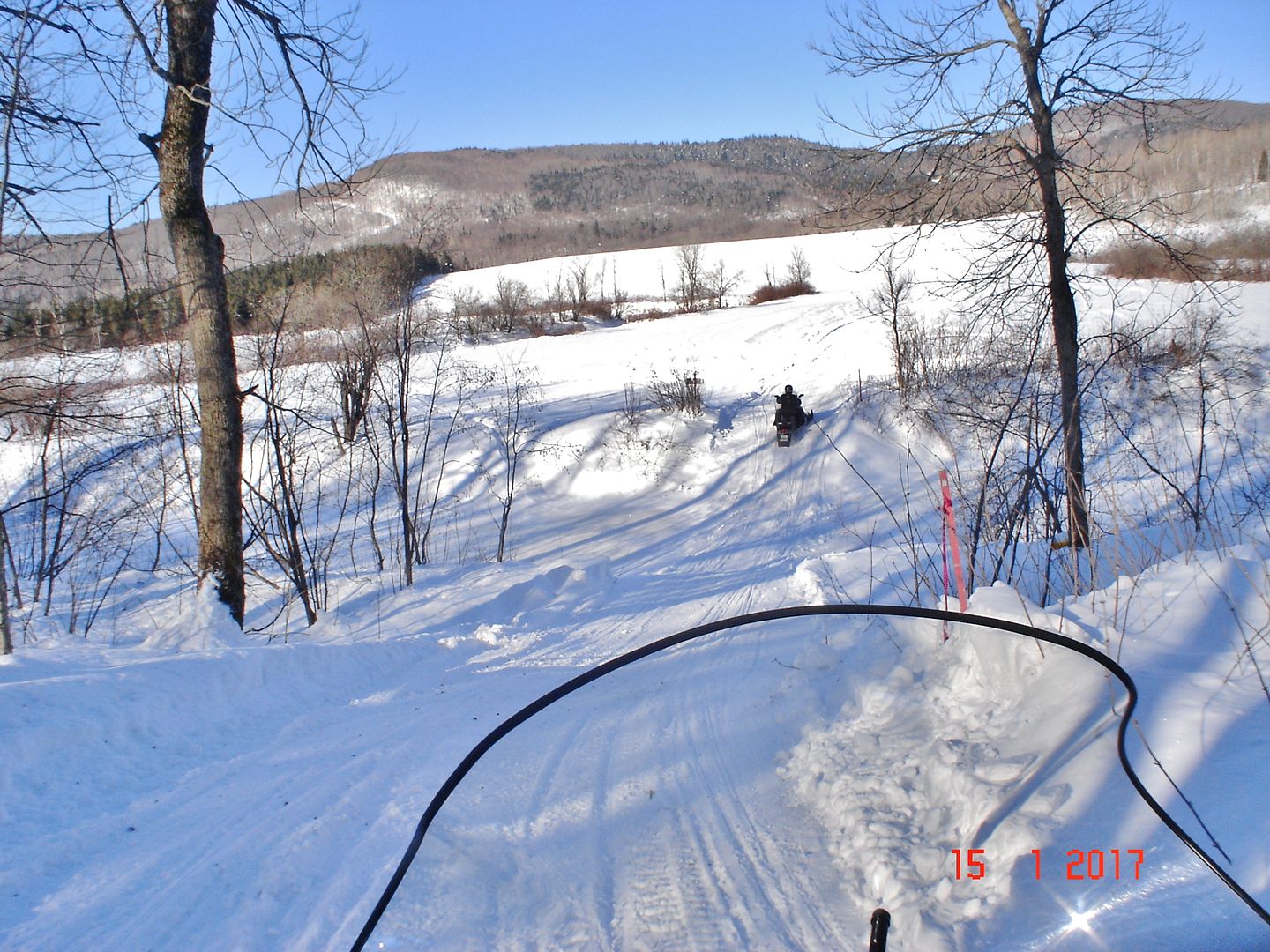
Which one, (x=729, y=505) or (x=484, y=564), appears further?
(x=729, y=505)

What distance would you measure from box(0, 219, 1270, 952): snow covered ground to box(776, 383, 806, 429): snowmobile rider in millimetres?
13270

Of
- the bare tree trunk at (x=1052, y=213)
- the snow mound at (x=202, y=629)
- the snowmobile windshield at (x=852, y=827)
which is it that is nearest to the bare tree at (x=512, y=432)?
the snow mound at (x=202, y=629)

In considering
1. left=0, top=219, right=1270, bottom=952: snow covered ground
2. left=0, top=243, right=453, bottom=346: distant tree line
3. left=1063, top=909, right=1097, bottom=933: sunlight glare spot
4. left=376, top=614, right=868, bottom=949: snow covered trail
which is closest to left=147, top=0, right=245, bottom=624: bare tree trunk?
left=0, top=243, right=453, bottom=346: distant tree line

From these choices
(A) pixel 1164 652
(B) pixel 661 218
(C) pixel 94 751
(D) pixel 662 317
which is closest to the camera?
(A) pixel 1164 652

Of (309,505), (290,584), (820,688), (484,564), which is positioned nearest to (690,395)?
(309,505)

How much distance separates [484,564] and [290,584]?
8.17 ft

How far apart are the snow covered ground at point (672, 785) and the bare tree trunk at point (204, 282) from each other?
0.81 metres

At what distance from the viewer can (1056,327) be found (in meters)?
8.57

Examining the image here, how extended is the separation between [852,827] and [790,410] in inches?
674

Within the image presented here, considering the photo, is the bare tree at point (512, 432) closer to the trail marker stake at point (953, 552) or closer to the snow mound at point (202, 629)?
the snow mound at point (202, 629)

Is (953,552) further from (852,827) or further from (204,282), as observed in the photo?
(204,282)

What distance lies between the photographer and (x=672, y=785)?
3445 mm

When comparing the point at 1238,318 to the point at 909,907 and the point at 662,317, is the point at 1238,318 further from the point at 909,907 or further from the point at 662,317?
the point at 662,317

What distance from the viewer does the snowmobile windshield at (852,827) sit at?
2.10 m
